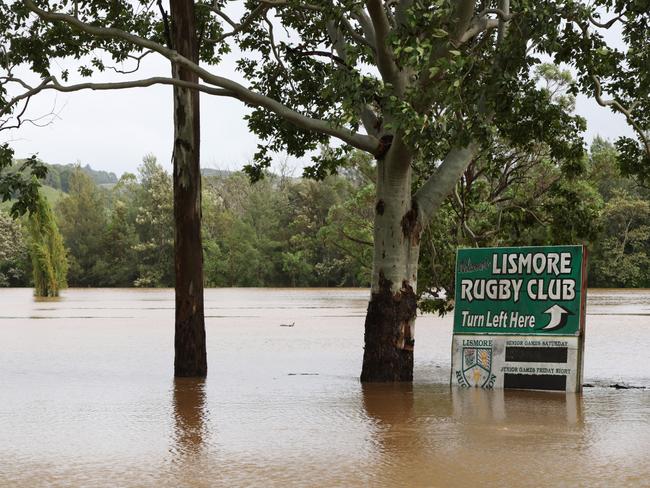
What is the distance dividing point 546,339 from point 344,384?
11.2ft

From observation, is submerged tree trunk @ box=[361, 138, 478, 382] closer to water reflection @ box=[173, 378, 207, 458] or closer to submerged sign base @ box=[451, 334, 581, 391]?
submerged sign base @ box=[451, 334, 581, 391]

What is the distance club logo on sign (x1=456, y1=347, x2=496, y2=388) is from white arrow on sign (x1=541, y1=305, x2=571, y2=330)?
3.13 ft

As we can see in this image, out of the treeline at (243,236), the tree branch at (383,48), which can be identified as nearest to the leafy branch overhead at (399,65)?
the tree branch at (383,48)

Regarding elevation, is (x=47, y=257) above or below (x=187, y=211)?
below

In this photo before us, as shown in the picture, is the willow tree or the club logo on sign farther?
the willow tree

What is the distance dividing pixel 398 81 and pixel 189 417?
615 centimetres

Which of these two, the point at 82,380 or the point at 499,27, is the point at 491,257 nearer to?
the point at 499,27

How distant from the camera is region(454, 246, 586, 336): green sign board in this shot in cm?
1370

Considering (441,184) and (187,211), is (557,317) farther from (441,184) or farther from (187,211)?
(187,211)

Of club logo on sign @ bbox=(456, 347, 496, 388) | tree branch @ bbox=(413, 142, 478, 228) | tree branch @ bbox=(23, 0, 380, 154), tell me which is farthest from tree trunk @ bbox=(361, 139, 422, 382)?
club logo on sign @ bbox=(456, 347, 496, 388)

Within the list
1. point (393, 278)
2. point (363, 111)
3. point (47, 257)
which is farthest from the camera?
point (47, 257)

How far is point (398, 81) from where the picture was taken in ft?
50.6

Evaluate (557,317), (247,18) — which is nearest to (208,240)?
(247,18)

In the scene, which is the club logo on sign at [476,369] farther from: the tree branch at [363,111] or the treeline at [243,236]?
the treeline at [243,236]
